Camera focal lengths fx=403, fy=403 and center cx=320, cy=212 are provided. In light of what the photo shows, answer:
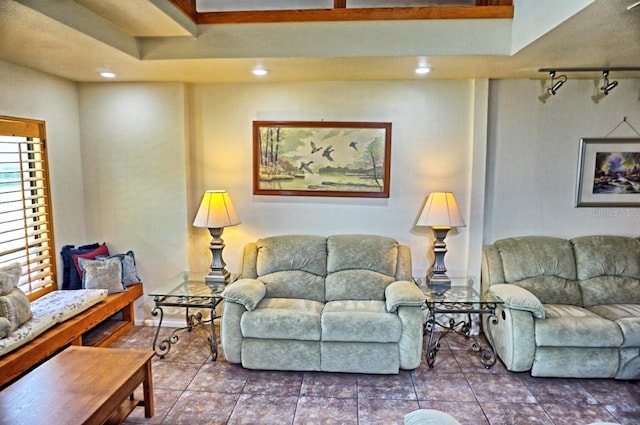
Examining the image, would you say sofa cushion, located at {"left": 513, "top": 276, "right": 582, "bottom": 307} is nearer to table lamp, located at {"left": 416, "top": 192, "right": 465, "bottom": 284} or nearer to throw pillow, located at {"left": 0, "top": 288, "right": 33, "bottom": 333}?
table lamp, located at {"left": 416, "top": 192, "right": 465, "bottom": 284}

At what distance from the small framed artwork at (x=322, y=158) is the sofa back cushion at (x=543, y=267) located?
1.24 meters

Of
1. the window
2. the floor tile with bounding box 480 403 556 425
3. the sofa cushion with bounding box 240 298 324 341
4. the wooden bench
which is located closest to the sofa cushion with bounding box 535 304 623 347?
the floor tile with bounding box 480 403 556 425

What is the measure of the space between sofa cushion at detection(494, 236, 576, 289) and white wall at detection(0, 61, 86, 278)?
12.8 feet

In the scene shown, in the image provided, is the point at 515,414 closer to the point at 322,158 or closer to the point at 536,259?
the point at 536,259

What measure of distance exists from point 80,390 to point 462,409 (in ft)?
7.42

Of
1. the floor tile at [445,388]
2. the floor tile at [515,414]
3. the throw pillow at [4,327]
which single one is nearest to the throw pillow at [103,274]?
the throw pillow at [4,327]

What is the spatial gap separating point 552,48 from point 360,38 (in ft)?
4.06

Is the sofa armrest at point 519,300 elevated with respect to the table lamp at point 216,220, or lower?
lower

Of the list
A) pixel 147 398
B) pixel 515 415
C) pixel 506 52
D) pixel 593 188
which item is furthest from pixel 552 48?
pixel 147 398

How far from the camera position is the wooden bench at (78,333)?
8.10 ft

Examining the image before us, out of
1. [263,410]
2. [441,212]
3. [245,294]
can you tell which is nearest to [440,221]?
[441,212]

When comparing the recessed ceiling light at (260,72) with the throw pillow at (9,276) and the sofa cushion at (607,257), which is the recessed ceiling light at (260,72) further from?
the sofa cushion at (607,257)

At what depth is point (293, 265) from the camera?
358cm

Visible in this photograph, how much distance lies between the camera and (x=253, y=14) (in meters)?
2.79
